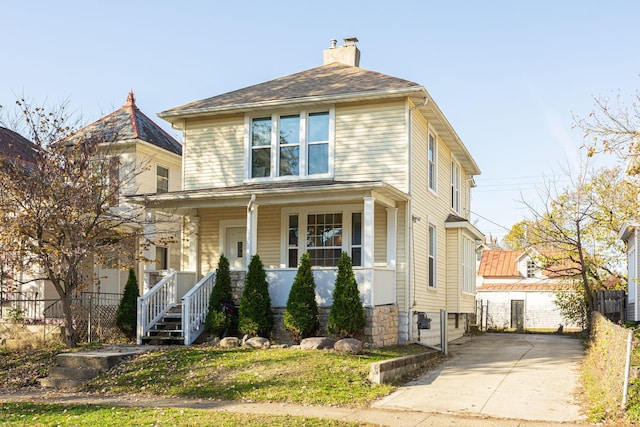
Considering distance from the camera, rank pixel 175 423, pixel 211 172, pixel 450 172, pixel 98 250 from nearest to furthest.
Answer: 1. pixel 175 423
2. pixel 98 250
3. pixel 211 172
4. pixel 450 172

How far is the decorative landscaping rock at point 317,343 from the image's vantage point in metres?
14.3

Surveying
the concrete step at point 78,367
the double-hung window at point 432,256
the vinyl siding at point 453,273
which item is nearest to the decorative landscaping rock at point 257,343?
the concrete step at point 78,367

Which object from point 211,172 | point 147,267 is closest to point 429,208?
point 211,172

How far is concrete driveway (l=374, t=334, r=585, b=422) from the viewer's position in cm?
1041

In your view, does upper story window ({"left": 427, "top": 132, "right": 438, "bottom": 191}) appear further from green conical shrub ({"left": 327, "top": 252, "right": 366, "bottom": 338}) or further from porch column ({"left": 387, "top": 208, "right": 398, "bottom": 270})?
green conical shrub ({"left": 327, "top": 252, "right": 366, "bottom": 338})

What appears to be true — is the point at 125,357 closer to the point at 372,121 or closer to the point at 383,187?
the point at 383,187

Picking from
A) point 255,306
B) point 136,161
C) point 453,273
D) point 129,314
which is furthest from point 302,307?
point 136,161

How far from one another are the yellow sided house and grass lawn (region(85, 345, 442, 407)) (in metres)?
2.35

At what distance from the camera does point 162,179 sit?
25.2 metres

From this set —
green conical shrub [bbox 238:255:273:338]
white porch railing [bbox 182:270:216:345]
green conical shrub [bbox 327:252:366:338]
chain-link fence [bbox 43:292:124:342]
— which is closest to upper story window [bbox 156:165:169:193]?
chain-link fence [bbox 43:292:124:342]

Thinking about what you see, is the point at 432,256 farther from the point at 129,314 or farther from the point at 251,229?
the point at 129,314

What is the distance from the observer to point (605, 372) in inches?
443

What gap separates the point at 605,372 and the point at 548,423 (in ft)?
7.49

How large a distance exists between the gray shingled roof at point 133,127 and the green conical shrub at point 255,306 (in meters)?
8.85
